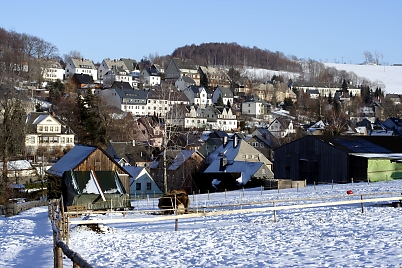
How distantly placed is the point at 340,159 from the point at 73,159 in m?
21.9

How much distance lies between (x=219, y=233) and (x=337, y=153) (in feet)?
92.8

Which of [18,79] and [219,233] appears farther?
[18,79]

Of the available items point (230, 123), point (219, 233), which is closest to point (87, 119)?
point (230, 123)

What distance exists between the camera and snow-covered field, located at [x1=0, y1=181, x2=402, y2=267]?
13.0 m

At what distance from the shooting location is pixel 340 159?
4381cm

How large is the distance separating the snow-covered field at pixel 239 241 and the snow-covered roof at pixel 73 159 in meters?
13.9

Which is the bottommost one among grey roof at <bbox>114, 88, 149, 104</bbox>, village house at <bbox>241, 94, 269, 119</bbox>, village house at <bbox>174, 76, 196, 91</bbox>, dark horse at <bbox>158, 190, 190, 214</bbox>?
dark horse at <bbox>158, 190, 190, 214</bbox>

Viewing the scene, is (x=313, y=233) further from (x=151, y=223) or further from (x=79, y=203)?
(x=79, y=203)

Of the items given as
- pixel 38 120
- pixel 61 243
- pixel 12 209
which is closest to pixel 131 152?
pixel 38 120

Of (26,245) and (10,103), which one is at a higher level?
(10,103)

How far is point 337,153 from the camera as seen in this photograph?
4412cm

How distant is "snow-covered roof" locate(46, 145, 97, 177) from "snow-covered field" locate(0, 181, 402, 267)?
1392 centimetres

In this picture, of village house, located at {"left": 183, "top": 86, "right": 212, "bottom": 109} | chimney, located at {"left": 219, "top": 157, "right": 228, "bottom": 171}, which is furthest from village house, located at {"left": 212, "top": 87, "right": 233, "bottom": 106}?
chimney, located at {"left": 219, "top": 157, "right": 228, "bottom": 171}

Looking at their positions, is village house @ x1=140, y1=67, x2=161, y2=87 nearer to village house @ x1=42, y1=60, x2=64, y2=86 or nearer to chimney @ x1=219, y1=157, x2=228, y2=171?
village house @ x1=42, y1=60, x2=64, y2=86
